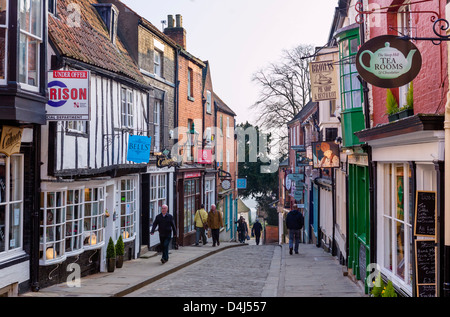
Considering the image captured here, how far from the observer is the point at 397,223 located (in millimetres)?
8672

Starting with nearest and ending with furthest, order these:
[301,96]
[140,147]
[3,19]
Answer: [3,19] → [140,147] → [301,96]

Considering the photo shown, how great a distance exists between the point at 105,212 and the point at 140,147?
2215 millimetres

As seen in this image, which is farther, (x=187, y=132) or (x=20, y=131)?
(x=187, y=132)

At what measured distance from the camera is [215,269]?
49.9 feet

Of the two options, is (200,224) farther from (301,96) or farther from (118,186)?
(301,96)

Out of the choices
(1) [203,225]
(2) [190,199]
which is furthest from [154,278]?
(2) [190,199]

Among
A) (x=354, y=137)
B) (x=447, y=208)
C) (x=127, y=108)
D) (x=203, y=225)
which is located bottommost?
(x=203, y=225)

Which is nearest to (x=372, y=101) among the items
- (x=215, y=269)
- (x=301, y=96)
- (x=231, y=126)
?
(x=215, y=269)

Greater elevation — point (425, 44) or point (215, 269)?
point (425, 44)

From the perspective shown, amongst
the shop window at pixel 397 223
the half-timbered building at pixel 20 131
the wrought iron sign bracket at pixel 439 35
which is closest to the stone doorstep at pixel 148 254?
the half-timbered building at pixel 20 131

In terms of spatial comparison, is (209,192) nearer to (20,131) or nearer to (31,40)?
(20,131)

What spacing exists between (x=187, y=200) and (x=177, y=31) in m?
8.45

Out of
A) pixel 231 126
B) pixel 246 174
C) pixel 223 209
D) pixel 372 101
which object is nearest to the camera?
pixel 372 101

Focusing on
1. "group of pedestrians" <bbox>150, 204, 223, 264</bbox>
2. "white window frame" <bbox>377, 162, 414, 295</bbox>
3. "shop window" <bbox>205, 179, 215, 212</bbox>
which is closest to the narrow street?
"group of pedestrians" <bbox>150, 204, 223, 264</bbox>
